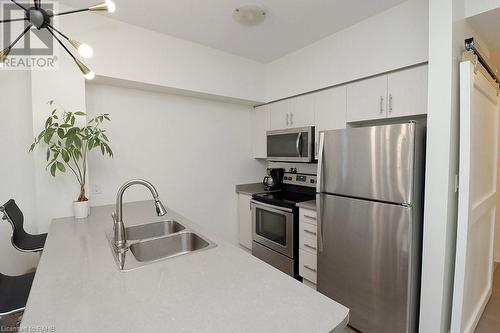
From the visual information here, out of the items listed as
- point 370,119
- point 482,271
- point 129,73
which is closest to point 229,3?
point 129,73

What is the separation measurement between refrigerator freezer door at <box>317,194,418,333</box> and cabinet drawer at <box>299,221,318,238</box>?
7.3 inches

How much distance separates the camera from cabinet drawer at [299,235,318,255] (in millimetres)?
2283

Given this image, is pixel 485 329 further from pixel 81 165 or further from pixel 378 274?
pixel 81 165

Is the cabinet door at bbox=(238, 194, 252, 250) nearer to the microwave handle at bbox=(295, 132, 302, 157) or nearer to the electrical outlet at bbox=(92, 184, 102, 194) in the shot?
the microwave handle at bbox=(295, 132, 302, 157)

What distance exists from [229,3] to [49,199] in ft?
6.84

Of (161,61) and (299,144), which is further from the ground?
(161,61)

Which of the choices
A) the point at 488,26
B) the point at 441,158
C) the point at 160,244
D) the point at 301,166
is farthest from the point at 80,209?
the point at 488,26

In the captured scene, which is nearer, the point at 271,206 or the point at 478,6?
the point at 478,6

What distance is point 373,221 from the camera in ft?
5.75

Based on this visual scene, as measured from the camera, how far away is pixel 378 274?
1.74m

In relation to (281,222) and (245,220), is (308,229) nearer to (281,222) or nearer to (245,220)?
(281,222)

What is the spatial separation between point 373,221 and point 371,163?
414 millimetres

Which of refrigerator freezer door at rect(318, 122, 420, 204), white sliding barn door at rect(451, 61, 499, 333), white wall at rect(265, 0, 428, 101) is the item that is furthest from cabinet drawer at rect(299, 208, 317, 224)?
white wall at rect(265, 0, 428, 101)

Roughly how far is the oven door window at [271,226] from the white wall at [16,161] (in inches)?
83.0
